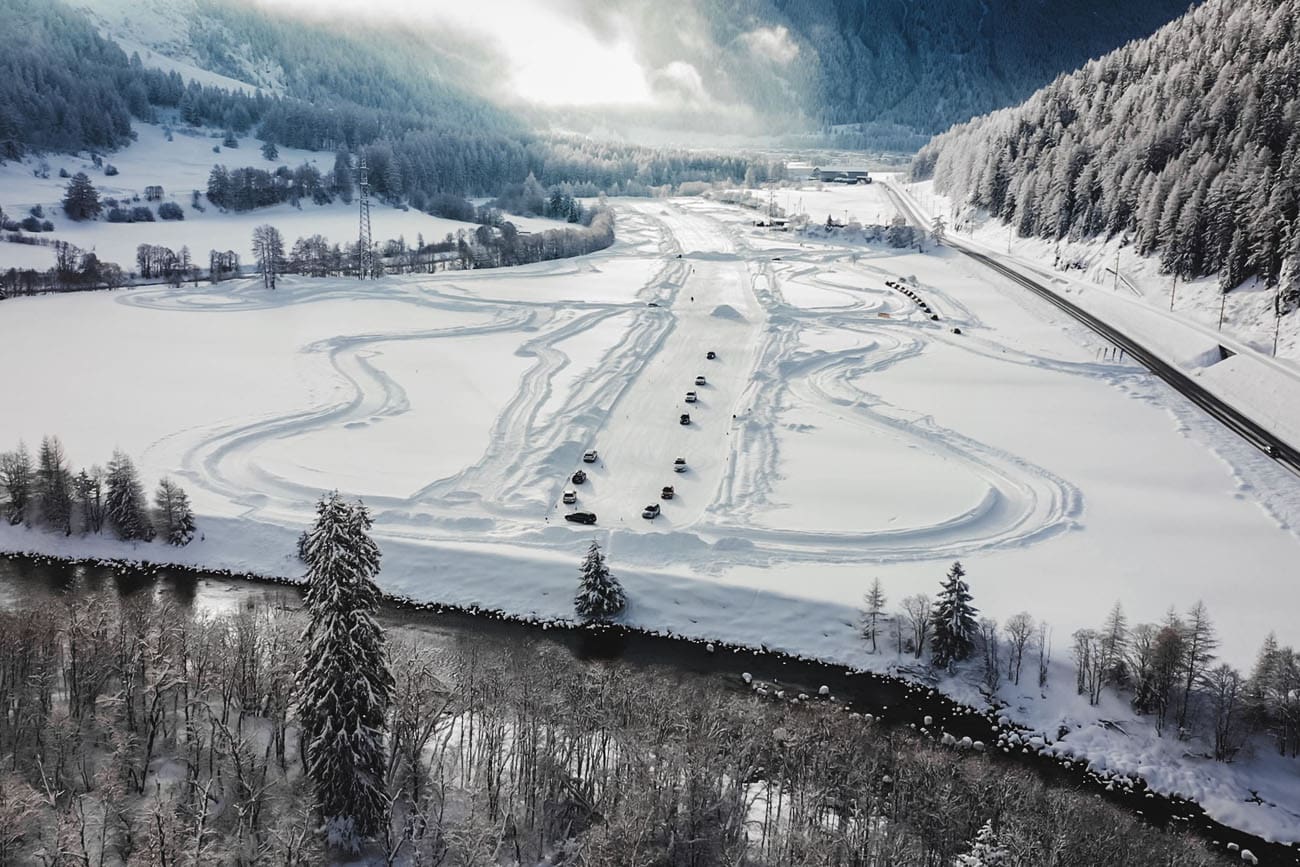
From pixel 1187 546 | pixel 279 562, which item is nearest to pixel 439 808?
pixel 279 562

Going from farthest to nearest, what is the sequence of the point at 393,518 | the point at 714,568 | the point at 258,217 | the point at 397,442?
the point at 258,217 → the point at 397,442 → the point at 393,518 → the point at 714,568

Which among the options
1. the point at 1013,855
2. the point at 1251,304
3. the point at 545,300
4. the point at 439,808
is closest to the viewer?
the point at 1013,855

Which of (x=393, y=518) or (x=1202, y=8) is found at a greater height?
(x=1202, y=8)

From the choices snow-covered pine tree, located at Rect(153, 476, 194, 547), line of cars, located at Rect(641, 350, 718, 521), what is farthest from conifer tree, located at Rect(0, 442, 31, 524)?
line of cars, located at Rect(641, 350, 718, 521)

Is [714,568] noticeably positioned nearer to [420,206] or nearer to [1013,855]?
[1013,855]

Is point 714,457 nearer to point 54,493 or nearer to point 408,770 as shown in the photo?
point 408,770

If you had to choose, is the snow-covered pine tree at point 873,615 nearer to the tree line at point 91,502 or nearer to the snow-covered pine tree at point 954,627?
the snow-covered pine tree at point 954,627

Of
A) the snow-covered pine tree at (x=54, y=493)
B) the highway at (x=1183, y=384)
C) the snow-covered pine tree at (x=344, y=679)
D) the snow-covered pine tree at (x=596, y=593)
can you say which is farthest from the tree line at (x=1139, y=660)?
the snow-covered pine tree at (x=54, y=493)
